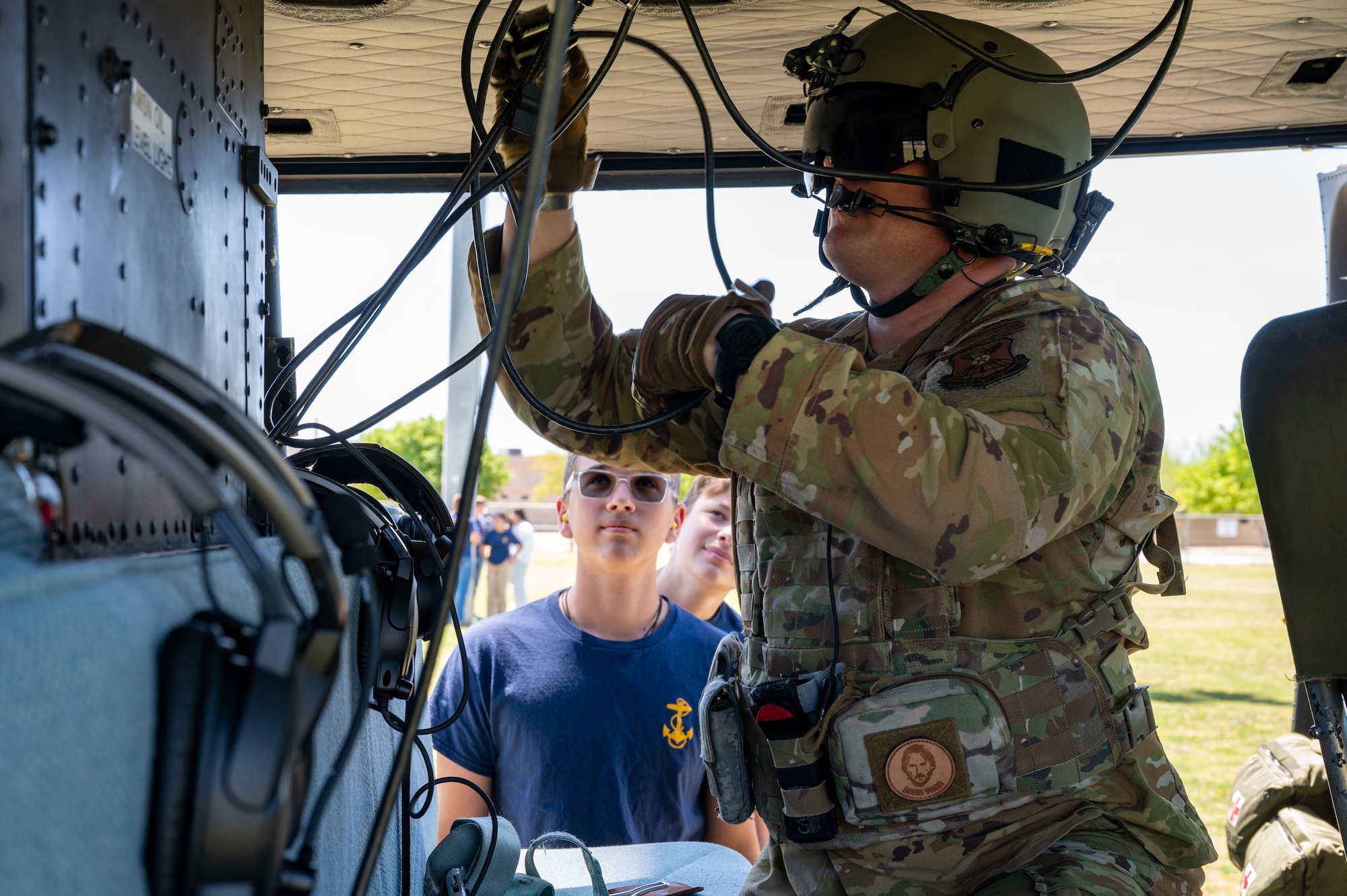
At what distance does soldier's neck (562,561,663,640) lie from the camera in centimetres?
302

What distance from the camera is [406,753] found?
759mm

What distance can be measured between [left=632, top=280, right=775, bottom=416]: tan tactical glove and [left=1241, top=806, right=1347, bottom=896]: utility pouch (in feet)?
6.03

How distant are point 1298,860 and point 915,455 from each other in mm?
1743

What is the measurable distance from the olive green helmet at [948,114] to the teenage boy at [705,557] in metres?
1.97

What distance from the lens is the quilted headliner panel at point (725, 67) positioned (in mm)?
1766

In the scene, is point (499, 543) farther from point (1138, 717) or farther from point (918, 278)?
point (1138, 717)

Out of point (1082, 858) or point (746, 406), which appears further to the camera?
point (1082, 858)

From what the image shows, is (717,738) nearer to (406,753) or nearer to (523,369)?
(523,369)

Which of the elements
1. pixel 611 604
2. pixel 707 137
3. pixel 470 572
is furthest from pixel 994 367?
pixel 470 572

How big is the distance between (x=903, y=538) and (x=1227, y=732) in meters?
9.23

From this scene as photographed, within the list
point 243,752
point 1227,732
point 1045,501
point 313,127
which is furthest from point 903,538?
point 1227,732

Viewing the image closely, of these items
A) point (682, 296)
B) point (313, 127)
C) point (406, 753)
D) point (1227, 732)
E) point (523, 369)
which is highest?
point (313, 127)

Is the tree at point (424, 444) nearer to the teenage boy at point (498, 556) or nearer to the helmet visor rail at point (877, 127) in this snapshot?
the teenage boy at point (498, 556)

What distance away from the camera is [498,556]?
12547 mm
